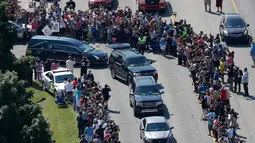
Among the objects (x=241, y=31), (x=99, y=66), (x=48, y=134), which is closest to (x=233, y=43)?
(x=241, y=31)

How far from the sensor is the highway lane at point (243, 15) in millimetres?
47250

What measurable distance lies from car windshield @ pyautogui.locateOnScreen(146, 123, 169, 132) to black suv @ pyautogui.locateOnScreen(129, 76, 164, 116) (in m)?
3.29

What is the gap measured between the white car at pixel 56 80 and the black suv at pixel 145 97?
14.4 ft

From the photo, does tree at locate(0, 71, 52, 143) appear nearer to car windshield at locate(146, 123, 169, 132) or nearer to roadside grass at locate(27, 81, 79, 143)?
car windshield at locate(146, 123, 169, 132)

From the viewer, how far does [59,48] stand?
182 ft

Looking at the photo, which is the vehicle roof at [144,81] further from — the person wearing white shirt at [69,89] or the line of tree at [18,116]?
the line of tree at [18,116]

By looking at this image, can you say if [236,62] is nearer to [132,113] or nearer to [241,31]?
[241,31]

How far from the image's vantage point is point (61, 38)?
2213 inches

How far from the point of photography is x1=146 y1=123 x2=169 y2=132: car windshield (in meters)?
43.0

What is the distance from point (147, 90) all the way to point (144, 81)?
1.04 meters

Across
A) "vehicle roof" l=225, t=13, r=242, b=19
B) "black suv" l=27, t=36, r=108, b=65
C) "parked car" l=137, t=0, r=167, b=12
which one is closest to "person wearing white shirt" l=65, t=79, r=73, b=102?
"black suv" l=27, t=36, r=108, b=65

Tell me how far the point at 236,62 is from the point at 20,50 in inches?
591

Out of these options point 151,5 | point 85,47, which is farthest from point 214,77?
point 151,5

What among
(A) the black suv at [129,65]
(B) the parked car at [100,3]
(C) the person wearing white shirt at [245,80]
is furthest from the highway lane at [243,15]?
(A) the black suv at [129,65]
